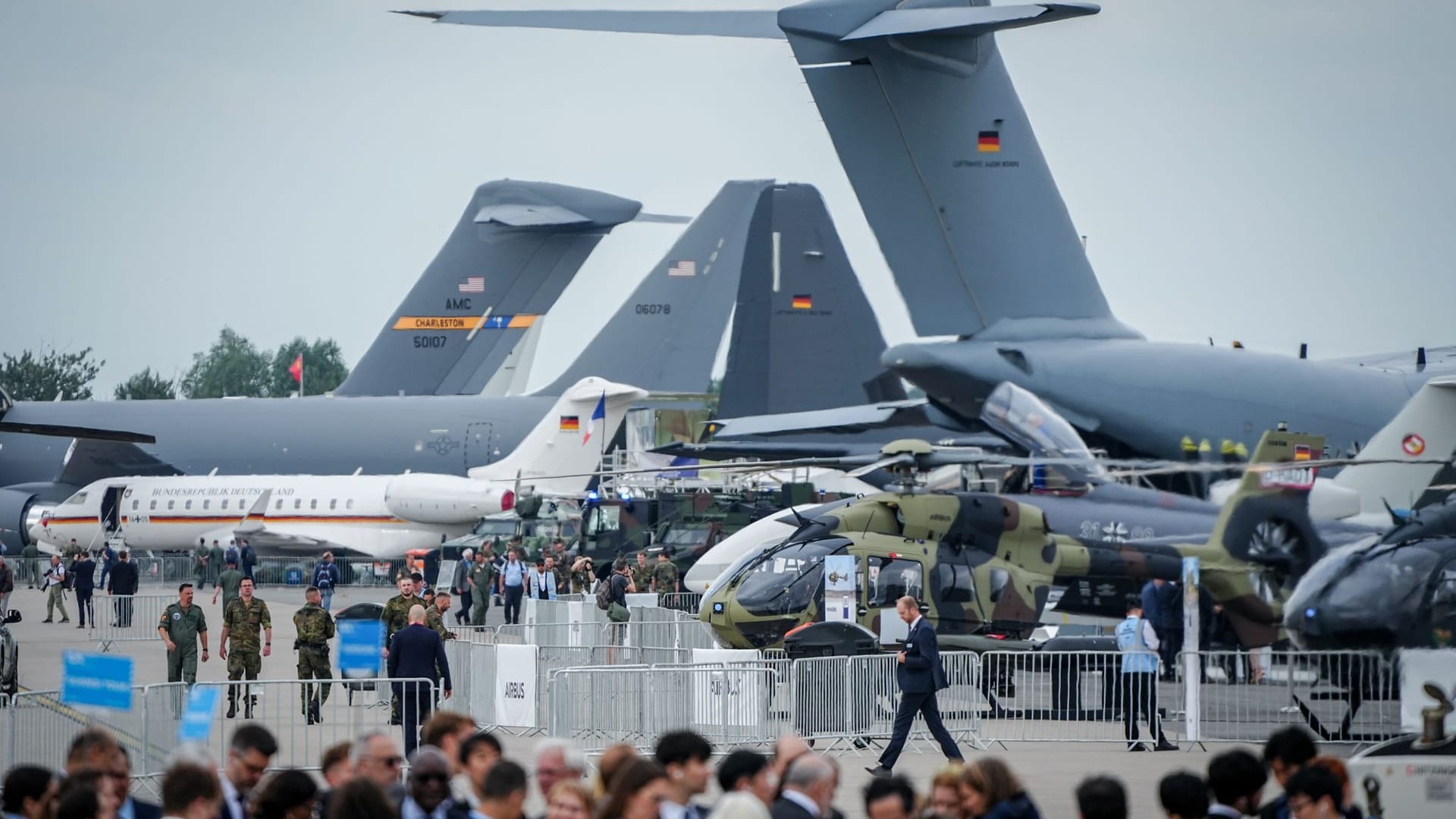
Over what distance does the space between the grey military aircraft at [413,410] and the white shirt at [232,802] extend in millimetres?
33476

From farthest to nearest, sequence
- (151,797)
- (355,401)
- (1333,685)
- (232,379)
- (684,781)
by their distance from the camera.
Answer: (232,379) < (355,401) < (1333,685) < (151,797) < (684,781)

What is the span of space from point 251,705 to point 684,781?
11.7 m

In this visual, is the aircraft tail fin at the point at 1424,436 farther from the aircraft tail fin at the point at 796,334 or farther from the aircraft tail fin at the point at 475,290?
the aircraft tail fin at the point at 475,290

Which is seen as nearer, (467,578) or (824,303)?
(467,578)

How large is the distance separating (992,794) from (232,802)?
296 centimetres

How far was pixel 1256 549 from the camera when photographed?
53.1 ft

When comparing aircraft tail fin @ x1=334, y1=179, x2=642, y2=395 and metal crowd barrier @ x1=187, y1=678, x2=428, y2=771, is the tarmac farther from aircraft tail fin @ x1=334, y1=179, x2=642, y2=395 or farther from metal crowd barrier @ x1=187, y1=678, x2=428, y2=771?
aircraft tail fin @ x1=334, y1=179, x2=642, y2=395

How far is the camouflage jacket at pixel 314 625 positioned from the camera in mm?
15984

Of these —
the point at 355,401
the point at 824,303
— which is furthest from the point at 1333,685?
the point at 355,401

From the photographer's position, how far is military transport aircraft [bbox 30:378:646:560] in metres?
38.2

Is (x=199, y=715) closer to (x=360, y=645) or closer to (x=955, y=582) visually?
(x=360, y=645)

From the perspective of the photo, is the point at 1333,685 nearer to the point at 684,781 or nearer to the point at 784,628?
the point at 784,628

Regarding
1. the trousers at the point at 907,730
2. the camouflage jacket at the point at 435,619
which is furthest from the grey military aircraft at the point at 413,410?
the trousers at the point at 907,730

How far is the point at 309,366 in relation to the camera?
438 feet
